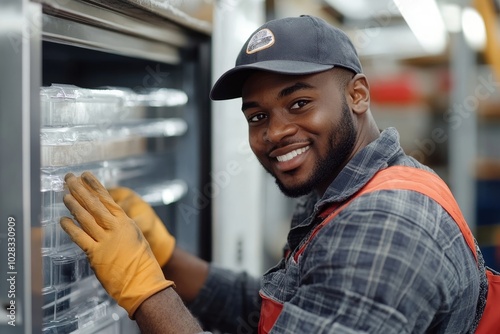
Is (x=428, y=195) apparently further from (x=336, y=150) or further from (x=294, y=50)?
(x=294, y=50)

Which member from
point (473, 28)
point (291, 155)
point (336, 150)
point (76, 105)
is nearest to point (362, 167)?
point (336, 150)

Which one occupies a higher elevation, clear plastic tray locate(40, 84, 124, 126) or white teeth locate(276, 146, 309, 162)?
clear plastic tray locate(40, 84, 124, 126)

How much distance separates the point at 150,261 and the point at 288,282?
359 mm

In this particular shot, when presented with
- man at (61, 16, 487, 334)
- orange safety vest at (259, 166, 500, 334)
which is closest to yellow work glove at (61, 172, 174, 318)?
man at (61, 16, 487, 334)

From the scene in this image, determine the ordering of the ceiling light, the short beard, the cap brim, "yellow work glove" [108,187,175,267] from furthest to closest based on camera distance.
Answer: the ceiling light
"yellow work glove" [108,187,175,267]
the short beard
the cap brim

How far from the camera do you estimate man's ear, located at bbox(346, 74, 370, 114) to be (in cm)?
162

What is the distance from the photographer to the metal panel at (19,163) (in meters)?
1.15

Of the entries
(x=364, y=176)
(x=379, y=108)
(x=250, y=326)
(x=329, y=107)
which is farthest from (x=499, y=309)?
(x=379, y=108)

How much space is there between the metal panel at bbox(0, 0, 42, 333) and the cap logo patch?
56 centimetres

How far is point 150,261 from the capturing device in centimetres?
152

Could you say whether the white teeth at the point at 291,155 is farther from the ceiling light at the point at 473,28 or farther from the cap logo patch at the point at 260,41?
the ceiling light at the point at 473,28

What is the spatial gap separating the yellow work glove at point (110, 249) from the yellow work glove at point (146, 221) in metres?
0.37

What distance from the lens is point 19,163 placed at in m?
1.16

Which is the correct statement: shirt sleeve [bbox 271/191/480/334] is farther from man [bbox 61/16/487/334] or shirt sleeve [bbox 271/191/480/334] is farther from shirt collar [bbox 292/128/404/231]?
shirt collar [bbox 292/128/404/231]
